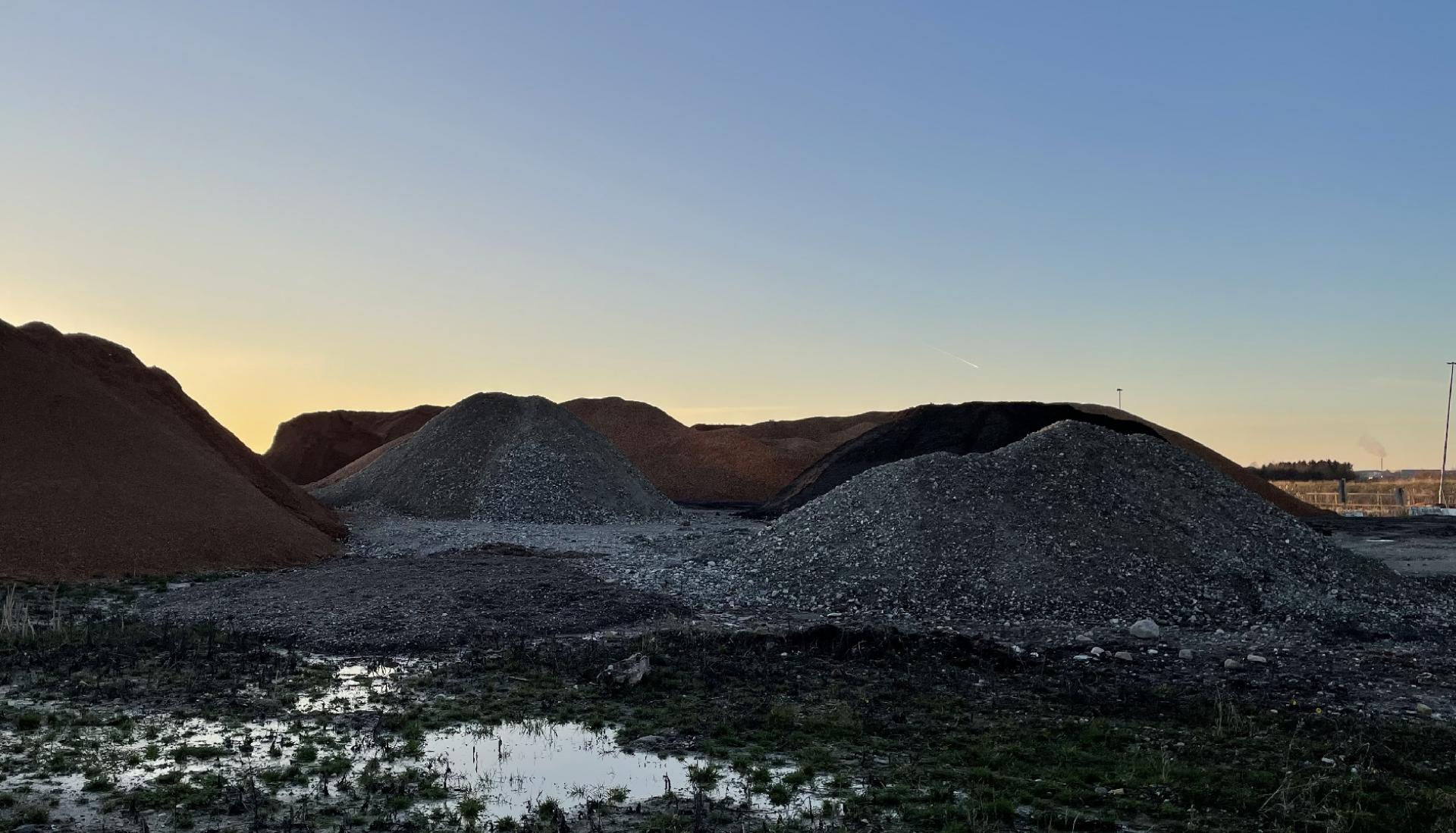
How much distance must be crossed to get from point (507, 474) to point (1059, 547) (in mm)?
26022

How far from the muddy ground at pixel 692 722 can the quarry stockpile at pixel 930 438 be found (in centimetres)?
2321

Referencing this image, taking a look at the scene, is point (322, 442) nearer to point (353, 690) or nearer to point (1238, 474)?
point (1238, 474)

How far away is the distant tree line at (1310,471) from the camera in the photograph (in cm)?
7075

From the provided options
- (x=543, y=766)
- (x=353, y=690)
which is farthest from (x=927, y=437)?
(x=543, y=766)

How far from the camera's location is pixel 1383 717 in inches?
398

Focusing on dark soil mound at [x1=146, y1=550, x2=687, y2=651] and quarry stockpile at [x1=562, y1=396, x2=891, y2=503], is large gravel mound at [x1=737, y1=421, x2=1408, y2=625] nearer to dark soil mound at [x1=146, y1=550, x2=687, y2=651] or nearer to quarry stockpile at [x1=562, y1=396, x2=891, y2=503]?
dark soil mound at [x1=146, y1=550, x2=687, y2=651]

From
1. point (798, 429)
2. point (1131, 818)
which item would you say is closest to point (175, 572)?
point (1131, 818)

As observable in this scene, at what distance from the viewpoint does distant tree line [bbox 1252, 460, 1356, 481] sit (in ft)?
232

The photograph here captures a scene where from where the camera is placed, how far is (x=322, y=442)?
68688mm

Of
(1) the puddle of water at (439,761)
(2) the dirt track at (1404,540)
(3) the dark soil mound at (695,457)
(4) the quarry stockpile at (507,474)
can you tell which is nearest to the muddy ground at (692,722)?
(1) the puddle of water at (439,761)

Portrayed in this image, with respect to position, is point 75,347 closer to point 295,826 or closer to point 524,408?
point 524,408

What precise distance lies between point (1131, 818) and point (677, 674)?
18.3ft

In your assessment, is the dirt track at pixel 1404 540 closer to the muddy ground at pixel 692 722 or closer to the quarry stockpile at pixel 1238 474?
the quarry stockpile at pixel 1238 474

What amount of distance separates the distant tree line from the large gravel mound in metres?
57.7
